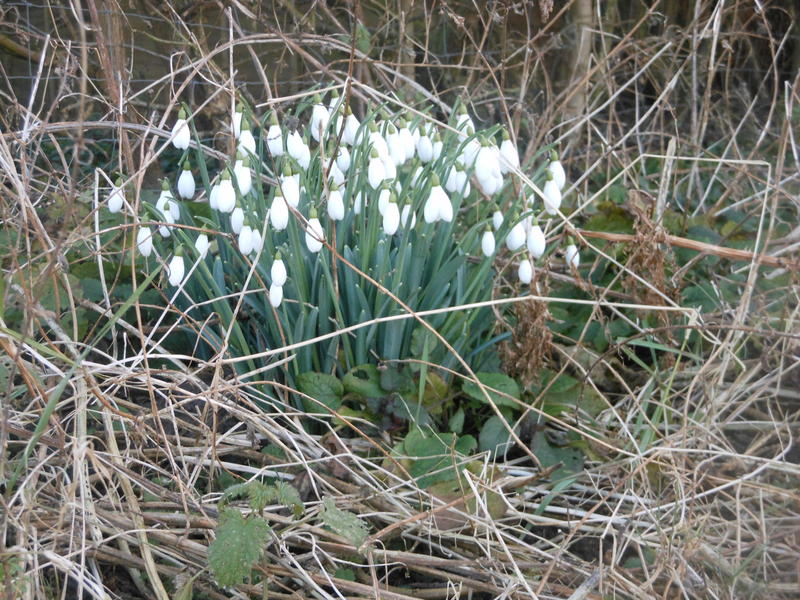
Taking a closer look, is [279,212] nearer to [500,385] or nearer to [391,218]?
[391,218]

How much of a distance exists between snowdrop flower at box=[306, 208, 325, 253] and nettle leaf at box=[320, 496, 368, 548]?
62 centimetres

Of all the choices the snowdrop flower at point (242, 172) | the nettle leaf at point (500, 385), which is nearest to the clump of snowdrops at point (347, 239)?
the snowdrop flower at point (242, 172)

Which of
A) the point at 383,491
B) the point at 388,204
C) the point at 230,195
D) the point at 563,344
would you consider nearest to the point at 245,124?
the point at 230,195

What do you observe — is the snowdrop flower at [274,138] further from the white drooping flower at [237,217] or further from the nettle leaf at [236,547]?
the nettle leaf at [236,547]

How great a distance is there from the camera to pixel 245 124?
2203 mm

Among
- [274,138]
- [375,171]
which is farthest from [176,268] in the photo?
[375,171]

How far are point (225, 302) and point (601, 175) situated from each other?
221cm

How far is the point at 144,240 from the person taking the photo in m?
2.10

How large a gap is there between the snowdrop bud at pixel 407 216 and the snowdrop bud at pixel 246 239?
406 millimetres

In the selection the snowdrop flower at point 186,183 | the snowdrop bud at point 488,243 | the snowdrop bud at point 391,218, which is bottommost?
the snowdrop bud at point 488,243

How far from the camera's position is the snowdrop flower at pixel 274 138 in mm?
2197

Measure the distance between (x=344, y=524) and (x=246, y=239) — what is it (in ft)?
2.47

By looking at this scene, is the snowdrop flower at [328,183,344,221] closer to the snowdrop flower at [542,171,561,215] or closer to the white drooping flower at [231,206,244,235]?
the white drooping flower at [231,206,244,235]

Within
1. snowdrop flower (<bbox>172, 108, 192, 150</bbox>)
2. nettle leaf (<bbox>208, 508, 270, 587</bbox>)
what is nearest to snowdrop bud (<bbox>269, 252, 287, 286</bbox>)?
snowdrop flower (<bbox>172, 108, 192, 150</bbox>)
